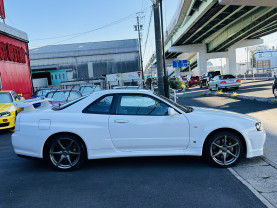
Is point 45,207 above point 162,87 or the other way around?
the other way around

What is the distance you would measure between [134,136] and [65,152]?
4.14 ft

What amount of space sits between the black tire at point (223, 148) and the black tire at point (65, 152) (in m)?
2.22

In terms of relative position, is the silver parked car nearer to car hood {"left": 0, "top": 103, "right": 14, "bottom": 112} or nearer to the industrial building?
car hood {"left": 0, "top": 103, "right": 14, "bottom": 112}

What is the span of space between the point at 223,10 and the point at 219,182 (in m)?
23.8

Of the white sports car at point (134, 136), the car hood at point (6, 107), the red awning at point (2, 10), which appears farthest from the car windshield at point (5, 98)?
the red awning at point (2, 10)

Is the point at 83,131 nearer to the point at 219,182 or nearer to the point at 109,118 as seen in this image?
the point at 109,118

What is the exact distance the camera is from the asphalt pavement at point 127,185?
335cm

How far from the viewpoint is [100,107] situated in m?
4.64

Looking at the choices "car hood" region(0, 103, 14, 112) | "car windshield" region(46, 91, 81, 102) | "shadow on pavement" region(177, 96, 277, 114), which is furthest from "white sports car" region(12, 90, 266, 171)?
"car windshield" region(46, 91, 81, 102)

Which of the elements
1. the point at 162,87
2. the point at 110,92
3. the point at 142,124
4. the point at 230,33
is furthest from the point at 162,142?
the point at 230,33

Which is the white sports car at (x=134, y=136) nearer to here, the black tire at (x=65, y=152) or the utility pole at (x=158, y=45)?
the black tire at (x=65, y=152)

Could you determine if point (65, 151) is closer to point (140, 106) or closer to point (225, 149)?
point (140, 106)

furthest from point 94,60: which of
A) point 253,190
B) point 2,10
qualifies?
point 253,190

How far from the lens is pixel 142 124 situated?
4.46 m
